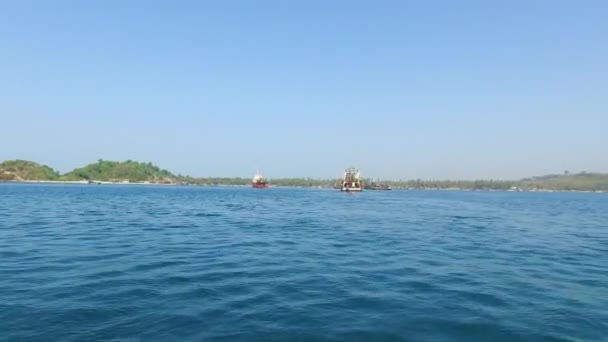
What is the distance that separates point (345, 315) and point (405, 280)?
5.69 m

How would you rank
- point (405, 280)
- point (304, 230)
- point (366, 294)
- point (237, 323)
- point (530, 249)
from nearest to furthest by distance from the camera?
point (237, 323) → point (366, 294) → point (405, 280) → point (530, 249) → point (304, 230)

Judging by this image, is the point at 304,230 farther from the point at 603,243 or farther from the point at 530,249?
the point at 603,243

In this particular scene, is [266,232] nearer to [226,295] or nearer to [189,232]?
[189,232]

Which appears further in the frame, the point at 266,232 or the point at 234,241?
the point at 266,232

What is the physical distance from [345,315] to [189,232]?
22700 millimetres

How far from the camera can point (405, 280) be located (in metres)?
17.0

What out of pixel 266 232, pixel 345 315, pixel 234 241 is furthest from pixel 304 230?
pixel 345 315

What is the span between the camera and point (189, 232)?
32.3 m

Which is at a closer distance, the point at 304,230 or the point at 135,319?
the point at 135,319

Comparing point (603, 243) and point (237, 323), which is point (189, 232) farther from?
point (603, 243)

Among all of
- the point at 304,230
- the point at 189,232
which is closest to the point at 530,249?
the point at 304,230

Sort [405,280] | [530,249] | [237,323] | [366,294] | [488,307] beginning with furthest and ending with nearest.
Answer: [530,249] < [405,280] < [366,294] < [488,307] < [237,323]

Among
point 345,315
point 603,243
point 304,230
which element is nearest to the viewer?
point 345,315

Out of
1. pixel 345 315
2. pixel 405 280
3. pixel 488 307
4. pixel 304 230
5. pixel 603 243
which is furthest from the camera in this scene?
pixel 304 230
